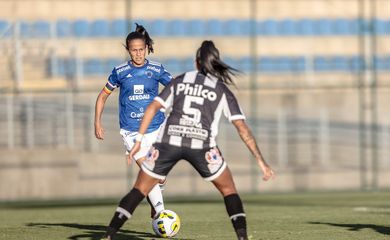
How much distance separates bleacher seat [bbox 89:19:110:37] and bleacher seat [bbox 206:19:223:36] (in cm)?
256

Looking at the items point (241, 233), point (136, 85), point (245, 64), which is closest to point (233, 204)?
point (241, 233)

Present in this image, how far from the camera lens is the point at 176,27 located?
86.5ft

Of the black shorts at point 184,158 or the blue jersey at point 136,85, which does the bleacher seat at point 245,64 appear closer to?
the blue jersey at point 136,85

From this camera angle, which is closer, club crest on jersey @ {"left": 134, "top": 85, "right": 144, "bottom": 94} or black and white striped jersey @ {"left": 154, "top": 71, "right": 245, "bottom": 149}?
black and white striped jersey @ {"left": 154, "top": 71, "right": 245, "bottom": 149}

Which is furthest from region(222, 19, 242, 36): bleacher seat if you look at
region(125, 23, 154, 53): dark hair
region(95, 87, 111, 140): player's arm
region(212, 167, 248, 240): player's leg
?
region(212, 167, 248, 240): player's leg

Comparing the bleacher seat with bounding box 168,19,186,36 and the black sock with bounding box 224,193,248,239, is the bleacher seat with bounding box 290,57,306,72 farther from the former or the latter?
the black sock with bounding box 224,193,248,239

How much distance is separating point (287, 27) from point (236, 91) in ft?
11.9

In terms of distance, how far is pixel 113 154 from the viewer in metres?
24.5

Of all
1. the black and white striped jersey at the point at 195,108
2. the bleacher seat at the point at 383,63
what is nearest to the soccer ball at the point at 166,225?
the black and white striped jersey at the point at 195,108

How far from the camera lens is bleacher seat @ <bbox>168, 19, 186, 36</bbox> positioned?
25953 millimetres

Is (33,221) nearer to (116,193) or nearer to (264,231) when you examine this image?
(264,231)

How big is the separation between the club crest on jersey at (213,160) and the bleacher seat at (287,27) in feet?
62.1

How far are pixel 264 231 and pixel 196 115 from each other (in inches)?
126

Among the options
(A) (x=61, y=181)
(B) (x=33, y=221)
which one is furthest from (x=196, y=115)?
(A) (x=61, y=181)
